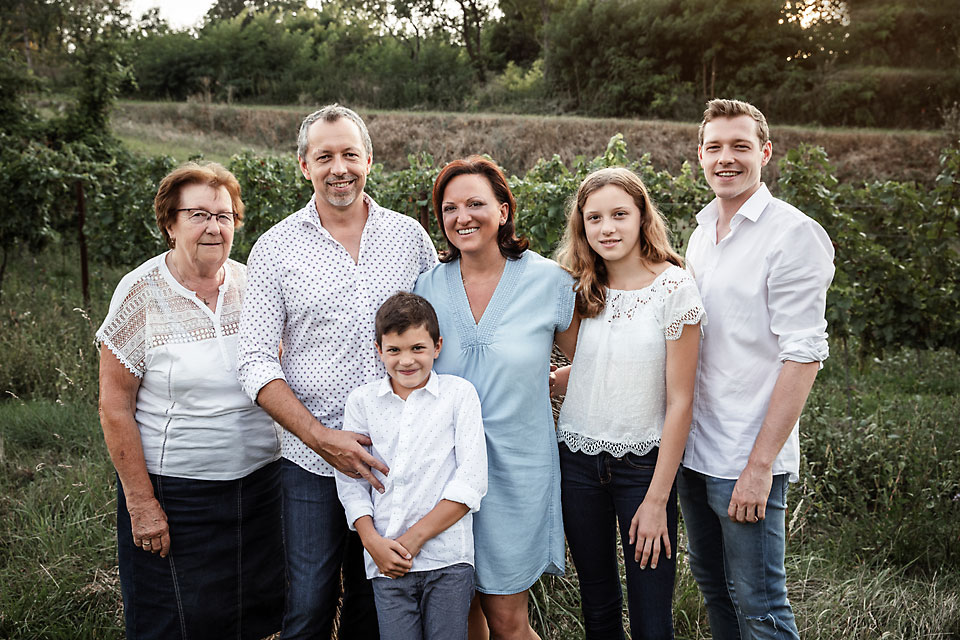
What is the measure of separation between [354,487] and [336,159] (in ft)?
3.68

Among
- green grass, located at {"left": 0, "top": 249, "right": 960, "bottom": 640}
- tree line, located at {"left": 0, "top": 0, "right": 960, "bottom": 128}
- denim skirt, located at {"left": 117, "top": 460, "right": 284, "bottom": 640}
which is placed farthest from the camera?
tree line, located at {"left": 0, "top": 0, "right": 960, "bottom": 128}

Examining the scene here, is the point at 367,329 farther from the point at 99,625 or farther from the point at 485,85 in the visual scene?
the point at 485,85

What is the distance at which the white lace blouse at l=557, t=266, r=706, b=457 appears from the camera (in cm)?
235

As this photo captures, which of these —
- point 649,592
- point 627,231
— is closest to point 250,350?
point 627,231

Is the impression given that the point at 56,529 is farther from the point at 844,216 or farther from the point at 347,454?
the point at 844,216

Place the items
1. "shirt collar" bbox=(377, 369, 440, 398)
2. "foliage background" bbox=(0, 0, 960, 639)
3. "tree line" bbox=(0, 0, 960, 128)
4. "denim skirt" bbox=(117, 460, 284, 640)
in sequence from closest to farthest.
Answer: "shirt collar" bbox=(377, 369, 440, 398) < "denim skirt" bbox=(117, 460, 284, 640) < "foliage background" bbox=(0, 0, 960, 639) < "tree line" bbox=(0, 0, 960, 128)

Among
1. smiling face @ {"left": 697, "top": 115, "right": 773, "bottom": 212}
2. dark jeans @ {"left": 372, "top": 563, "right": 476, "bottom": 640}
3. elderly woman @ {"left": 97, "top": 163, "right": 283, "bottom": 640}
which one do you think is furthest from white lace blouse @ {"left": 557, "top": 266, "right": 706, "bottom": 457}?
elderly woman @ {"left": 97, "top": 163, "right": 283, "bottom": 640}

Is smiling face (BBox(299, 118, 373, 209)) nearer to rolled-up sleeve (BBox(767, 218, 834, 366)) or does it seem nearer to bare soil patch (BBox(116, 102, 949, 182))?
rolled-up sleeve (BBox(767, 218, 834, 366))

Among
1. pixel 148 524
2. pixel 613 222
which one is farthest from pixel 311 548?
pixel 613 222

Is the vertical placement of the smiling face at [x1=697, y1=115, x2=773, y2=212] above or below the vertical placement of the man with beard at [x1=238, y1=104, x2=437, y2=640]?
above

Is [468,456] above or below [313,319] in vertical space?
below

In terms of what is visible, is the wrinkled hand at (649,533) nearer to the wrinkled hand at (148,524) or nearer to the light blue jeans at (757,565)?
the light blue jeans at (757,565)

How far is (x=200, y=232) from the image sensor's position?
8.67ft

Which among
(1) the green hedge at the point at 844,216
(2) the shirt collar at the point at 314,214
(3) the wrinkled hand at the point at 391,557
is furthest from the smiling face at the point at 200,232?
(1) the green hedge at the point at 844,216
